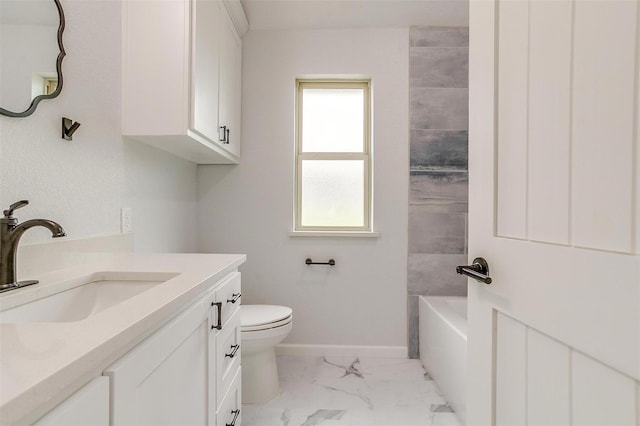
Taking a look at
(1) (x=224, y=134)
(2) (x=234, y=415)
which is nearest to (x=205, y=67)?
(1) (x=224, y=134)

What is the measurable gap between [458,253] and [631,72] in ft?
6.22

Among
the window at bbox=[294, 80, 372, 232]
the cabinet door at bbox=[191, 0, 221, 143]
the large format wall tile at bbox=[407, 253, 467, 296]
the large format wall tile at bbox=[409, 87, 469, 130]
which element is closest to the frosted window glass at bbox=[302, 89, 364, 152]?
the window at bbox=[294, 80, 372, 232]

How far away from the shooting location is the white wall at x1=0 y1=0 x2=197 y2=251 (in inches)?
38.1

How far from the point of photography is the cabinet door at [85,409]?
15.9 inches

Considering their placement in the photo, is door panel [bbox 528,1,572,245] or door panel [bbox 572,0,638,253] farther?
door panel [bbox 528,1,572,245]

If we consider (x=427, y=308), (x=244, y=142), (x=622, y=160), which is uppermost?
(x=244, y=142)

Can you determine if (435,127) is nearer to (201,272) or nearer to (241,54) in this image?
(241,54)

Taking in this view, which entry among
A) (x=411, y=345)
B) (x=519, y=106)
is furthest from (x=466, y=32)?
(x=411, y=345)

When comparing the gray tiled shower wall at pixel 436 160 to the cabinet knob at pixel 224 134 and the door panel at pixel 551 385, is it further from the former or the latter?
the door panel at pixel 551 385

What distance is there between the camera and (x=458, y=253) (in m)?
2.23

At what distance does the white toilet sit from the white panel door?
1067 mm

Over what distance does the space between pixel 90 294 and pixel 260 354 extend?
38.8 inches

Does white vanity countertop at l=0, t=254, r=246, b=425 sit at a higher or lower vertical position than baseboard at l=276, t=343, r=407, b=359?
higher

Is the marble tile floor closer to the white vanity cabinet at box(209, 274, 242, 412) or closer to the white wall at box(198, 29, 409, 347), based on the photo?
the white wall at box(198, 29, 409, 347)
